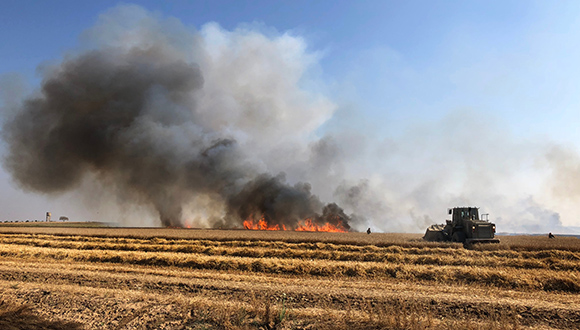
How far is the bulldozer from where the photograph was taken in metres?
30.6

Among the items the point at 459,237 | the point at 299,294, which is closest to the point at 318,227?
the point at 459,237

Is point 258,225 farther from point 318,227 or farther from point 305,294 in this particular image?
point 305,294

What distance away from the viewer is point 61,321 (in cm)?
1185

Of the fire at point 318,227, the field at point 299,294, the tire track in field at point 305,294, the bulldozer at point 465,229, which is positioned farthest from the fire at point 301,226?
the tire track in field at point 305,294

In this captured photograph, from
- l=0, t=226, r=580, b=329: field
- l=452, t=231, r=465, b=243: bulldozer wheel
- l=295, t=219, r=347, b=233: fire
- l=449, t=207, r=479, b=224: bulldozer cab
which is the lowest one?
l=295, t=219, r=347, b=233: fire

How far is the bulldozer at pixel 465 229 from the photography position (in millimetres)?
30609

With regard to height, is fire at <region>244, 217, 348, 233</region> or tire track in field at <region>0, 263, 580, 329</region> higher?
tire track in field at <region>0, 263, 580, 329</region>

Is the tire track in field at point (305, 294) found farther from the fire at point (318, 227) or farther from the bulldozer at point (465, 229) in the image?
the fire at point (318, 227)

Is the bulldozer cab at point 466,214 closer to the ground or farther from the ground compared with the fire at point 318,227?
farther from the ground

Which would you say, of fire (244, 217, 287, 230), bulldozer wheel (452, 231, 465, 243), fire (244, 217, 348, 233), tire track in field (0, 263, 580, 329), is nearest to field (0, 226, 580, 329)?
tire track in field (0, 263, 580, 329)

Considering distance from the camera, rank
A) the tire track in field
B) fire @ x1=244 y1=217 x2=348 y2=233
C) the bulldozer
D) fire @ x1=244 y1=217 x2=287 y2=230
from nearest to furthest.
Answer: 1. the tire track in field
2. the bulldozer
3. fire @ x1=244 y1=217 x2=348 y2=233
4. fire @ x1=244 y1=217 x2=287 y2=230

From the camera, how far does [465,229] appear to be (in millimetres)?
31891

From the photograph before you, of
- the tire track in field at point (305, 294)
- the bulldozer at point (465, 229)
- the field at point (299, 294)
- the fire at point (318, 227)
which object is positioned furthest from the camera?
the fire at point (318, 227)

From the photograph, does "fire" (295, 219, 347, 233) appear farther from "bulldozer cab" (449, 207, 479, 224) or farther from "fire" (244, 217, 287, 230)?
"bulldozer cab" (449, 207, 479, 224)
